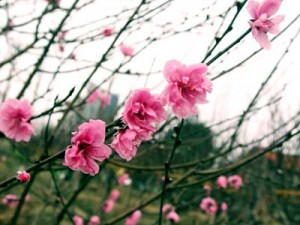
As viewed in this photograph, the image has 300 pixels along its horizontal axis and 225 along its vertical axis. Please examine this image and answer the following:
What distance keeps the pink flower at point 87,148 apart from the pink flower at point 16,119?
0.54 meters

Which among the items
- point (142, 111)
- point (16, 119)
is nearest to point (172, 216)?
point (16, 119)

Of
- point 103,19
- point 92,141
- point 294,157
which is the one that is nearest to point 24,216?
point 294,157

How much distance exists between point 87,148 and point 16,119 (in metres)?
0.61

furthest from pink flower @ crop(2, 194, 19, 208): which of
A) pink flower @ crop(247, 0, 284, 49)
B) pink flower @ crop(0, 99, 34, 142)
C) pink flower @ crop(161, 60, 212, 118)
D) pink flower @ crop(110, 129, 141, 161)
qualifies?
pink flower @ crop(247, 0, 284, 49)

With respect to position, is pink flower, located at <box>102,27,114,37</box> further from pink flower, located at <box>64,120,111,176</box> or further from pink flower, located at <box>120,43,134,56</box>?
pink flower, located at <box>64,120,111,176</box>

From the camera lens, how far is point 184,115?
1.25m

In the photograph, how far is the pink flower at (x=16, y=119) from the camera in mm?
1724

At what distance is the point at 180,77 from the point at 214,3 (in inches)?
56.8

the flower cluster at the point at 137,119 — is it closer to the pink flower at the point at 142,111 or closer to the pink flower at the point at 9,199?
the pink flower at the point at 142,111

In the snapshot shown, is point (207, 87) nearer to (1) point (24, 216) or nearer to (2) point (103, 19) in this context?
(2) point (103, 19)

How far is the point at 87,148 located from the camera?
131 cm

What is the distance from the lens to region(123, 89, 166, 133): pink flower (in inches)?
47.4

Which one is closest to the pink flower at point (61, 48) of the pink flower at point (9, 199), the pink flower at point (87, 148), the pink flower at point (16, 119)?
the pink flower at point (9, 199)

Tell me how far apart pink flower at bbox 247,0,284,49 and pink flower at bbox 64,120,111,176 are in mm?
612
